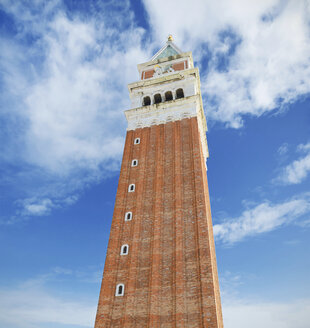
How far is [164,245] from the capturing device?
20906mm

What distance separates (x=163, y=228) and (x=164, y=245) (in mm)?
1455

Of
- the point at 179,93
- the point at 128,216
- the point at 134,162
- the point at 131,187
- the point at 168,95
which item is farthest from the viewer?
the point at 168,95

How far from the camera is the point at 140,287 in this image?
19031 mm

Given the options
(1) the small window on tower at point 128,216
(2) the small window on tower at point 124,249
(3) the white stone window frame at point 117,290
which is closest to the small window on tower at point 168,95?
(1) the small window on tower at point 128,216

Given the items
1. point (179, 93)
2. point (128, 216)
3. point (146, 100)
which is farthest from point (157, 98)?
point (128, 216)

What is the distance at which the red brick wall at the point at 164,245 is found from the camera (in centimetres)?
1759

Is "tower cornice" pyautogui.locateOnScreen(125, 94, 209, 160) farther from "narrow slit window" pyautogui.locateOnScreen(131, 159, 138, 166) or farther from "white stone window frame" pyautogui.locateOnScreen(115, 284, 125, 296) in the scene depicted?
"white stone window frame" pyautogui.locateOnScreen(115, 284, 125, 296)

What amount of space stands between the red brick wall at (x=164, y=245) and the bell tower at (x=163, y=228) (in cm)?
5

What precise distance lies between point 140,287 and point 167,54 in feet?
122

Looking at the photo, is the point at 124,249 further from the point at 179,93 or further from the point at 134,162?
the point at 179,93

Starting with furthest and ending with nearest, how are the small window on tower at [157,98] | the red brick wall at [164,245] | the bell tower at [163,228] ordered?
1. the small window on tower at [157,98]
2. the bell tower at [163,228]
3. the red brick wall at [164,245]

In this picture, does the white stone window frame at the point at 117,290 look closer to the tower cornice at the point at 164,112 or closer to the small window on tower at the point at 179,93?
the tower cornice at the point at 164,112

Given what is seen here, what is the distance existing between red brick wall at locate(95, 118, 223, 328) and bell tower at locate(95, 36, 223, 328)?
5 cm

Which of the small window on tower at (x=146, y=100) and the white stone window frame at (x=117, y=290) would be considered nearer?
the white stone window frame at (x=117, y=290)
